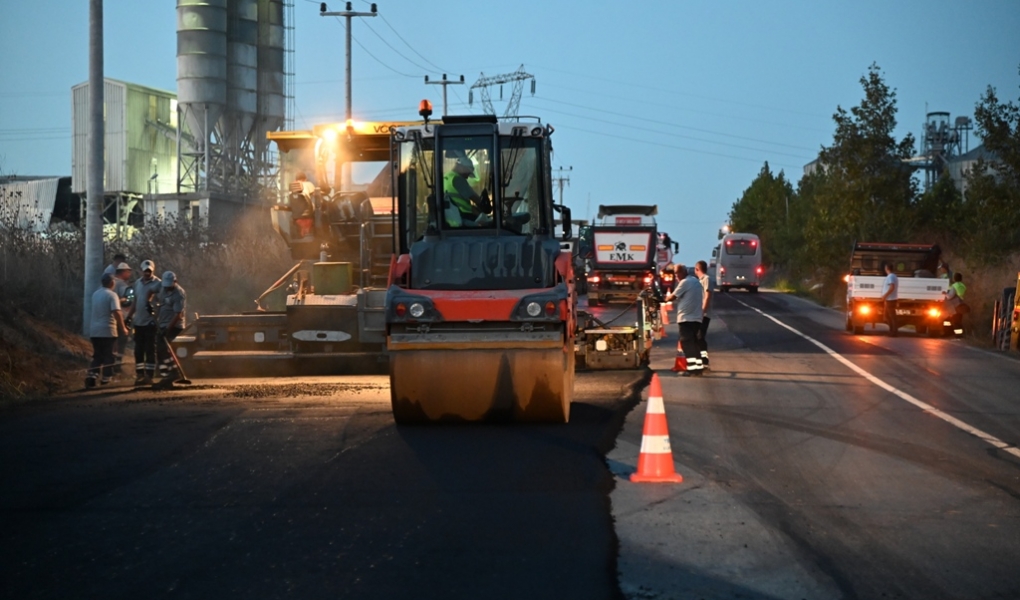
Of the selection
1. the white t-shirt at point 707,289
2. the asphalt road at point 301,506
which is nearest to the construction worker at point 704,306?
the white t-shirt at point 707,289

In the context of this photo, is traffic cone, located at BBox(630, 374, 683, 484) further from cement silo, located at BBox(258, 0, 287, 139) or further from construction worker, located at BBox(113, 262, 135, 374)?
cement silo, located at BBox(258, 0, 287, 139)

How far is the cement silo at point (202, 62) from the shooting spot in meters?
57.0

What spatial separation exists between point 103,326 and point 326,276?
338cm

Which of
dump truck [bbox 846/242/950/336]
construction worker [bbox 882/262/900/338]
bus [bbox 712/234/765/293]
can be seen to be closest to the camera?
construction worker [bbox 882/262/900/338]

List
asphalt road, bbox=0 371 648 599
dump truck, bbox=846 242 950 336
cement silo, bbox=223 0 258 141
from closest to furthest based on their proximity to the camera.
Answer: asphalt road, bbox=0 371 648 599
dump truck, bbox=846 242 950 336
cement silo, bbox=223 0 258 141

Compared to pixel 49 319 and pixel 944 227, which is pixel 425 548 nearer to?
pixel 49 319

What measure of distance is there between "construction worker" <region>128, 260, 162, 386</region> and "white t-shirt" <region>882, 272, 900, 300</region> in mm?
19128

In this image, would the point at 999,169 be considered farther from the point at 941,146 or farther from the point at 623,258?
the point at 941,146

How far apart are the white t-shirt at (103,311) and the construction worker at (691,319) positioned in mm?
8574

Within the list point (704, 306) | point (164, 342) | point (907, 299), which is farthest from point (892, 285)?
point (164, 342)

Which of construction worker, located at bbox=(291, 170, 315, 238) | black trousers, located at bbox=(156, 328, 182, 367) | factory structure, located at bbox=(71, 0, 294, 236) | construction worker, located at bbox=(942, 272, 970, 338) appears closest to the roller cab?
construction worker, located at bbox=(291, 170, 315, 238)

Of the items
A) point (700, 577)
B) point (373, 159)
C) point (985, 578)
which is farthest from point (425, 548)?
point (373, 159)

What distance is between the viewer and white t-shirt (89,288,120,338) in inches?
719

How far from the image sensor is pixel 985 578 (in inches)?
271
